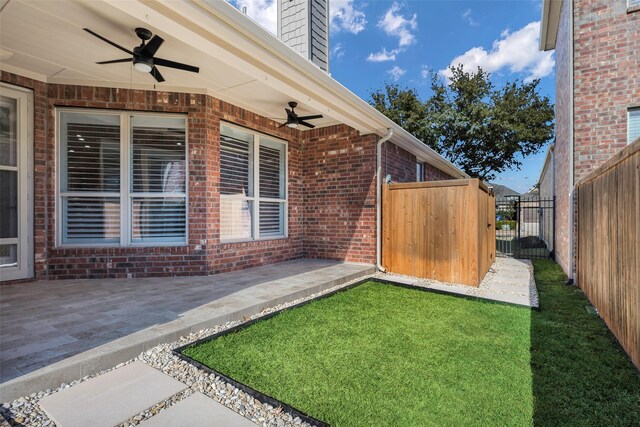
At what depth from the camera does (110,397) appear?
191cm

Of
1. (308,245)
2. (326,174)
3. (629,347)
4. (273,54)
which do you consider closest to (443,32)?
(326,174)

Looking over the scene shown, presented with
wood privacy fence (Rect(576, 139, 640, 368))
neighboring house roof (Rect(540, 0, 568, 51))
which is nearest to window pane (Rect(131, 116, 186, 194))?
wood privacy fence (Rect(576, 139, 640, 368))

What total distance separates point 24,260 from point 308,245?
4566mm

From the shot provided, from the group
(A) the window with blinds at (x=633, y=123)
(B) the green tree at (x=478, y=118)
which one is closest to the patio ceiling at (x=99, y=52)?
(A) the window with blinds at (x=633, y=123)

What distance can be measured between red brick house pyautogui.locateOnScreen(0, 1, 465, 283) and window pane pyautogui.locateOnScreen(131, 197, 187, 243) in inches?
0.6

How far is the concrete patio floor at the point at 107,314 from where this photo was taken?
2.08 m

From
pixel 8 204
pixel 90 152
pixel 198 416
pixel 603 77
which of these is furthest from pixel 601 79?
pixel 8 204

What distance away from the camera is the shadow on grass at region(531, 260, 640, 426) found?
1870 millimetres

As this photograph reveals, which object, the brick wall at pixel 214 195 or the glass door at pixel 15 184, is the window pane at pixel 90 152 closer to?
the brick wall at pixel 214 195

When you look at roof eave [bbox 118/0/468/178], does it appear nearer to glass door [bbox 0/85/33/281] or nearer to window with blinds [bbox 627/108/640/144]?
glass door [bbox 0/85/33/281]

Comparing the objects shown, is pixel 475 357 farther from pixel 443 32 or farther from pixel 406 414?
pixel 443 32

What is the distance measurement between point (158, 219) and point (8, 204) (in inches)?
68.6

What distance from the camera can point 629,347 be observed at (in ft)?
8.40

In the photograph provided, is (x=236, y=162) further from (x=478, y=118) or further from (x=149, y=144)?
(x=478, y=118)
